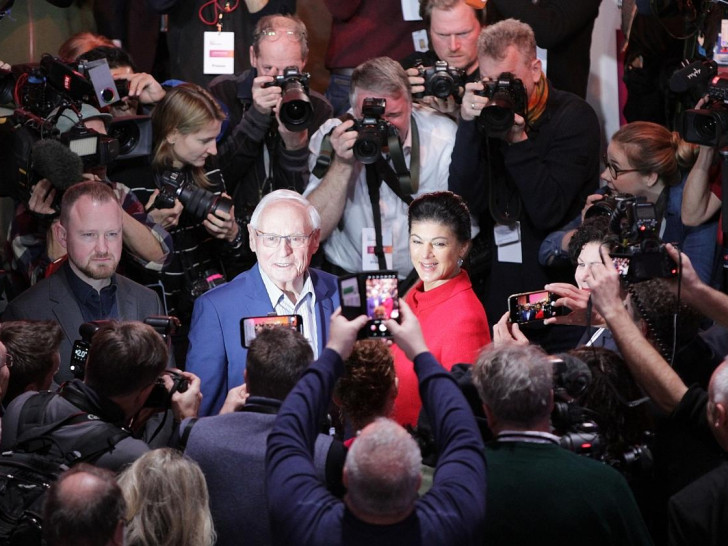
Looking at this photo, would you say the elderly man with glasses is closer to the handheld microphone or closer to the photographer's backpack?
the photographer's backpack

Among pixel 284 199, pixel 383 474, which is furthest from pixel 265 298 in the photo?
pixel 383 474

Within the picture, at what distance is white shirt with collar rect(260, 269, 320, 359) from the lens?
165 inches

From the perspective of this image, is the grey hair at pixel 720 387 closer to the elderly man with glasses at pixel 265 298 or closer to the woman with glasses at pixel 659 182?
the elderly man with glasses at pixel 265 298

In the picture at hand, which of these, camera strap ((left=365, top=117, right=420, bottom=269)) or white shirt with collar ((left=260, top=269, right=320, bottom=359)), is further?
camera strap ((left=365, top=117, right=420, bottom=269))

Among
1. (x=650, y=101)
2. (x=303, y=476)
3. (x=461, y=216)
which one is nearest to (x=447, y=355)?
(x=461, y=216)

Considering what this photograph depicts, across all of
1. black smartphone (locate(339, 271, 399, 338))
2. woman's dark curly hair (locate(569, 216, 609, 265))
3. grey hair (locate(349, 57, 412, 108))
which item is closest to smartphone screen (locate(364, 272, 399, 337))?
black smartphone (locate(339, 271, 399, 338))

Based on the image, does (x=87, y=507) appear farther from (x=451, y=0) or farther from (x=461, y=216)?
(x=451, y=0)

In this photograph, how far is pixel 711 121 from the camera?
452cm

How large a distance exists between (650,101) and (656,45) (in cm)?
30

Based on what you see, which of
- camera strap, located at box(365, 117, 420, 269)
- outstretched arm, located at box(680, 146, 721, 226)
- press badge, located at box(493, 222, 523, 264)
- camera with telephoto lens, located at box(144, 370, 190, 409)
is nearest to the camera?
camera with telephoto lens, located at box(144, 370, 190, 409)

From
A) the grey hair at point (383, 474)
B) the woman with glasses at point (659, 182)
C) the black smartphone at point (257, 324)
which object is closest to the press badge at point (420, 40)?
the woman with glasses at point (659, 182)

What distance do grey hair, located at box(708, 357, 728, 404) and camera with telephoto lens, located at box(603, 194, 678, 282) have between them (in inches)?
26.8

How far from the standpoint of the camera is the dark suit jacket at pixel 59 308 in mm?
4176

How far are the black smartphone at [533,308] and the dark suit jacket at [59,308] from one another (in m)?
1.42
